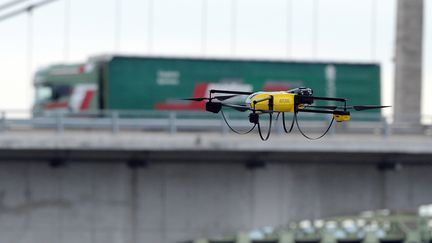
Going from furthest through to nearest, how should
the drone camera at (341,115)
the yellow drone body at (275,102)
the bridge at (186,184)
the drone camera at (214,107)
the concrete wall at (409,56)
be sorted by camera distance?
the concrete wall at (409,56) < the bridge at (186,184) < the drone camera at (341,115) < the yellow drone body at (275,102) < the drone camera at (214,107)

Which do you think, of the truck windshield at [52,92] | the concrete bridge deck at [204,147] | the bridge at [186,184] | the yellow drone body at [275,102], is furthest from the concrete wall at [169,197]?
the yellow drone body at [275,102]

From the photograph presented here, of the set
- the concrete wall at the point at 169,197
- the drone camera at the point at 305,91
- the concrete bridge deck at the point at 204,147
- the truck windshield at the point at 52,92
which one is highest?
the drone camera at the point at 305,91

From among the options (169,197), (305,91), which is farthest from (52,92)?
(305,91)

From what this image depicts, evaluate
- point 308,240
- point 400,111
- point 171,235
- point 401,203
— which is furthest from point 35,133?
point 308,240

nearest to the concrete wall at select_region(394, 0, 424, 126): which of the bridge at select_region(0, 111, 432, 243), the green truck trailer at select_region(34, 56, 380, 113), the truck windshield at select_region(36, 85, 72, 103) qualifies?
the green truck trailer at select_region(34, 56, 380, 113)

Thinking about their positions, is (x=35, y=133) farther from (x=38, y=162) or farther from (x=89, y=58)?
(x=89, y=58)

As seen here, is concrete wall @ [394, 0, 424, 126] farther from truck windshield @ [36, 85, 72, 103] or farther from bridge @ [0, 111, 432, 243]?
truck windshield @ [36, 85, 72, 103]

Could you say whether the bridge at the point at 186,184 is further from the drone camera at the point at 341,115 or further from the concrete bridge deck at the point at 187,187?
the drone camera at the point at 341,115
